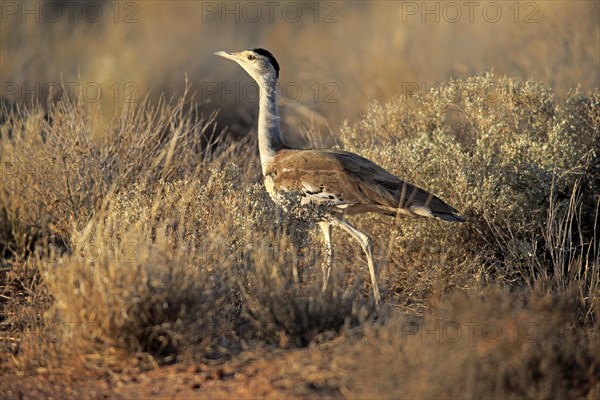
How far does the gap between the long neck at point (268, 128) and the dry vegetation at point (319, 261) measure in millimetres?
264

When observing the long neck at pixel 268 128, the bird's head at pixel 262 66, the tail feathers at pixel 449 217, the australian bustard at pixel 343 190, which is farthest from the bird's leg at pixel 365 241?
the bird's head at pixel 262 66

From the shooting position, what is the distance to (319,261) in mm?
5129

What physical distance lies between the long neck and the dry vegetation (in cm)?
26

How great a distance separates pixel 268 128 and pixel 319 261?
160 cm

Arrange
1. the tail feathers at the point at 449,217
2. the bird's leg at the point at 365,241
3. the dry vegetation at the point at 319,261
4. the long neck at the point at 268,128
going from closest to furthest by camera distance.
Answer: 1. the dry vegetation at the point at 319,261
2. the tail feathers at the point at 449,217
3. the bird's leg at the point at 365,241
4. the long neck at the point at 268,128

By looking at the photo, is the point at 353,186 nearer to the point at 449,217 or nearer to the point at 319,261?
the point at 449,217

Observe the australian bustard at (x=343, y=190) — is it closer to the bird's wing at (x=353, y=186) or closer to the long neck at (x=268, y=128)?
the bird's wing at (x=353, y=186)

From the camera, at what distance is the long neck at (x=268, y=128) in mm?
6276

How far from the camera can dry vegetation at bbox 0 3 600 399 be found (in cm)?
401

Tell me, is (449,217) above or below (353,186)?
below

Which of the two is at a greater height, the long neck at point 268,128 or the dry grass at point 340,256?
the long neck at point 268,128

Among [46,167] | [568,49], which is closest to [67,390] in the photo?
[46,167]

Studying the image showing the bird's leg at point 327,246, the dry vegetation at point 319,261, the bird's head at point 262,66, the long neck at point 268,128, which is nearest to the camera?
the dry vegetation at point 319,261

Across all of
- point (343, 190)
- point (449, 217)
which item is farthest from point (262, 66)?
point (449, 217)
